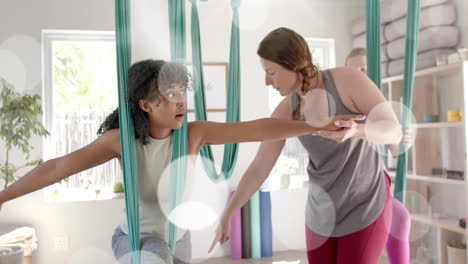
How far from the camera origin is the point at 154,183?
154 centimetres

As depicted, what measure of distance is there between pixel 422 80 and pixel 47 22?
10.4 ft

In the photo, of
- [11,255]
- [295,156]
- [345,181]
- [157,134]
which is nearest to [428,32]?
[295,156]

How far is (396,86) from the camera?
12.9 feet

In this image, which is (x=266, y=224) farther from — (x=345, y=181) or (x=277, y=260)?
(x=345, y=181)

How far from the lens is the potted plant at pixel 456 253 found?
306 cm

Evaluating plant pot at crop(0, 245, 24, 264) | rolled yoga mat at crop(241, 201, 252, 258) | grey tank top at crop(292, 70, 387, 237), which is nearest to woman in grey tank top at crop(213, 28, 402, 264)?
grey tank top at crop(292, 70, 387, 237)

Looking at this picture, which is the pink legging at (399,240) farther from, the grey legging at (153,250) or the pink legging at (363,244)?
the grey legging at (153,250)

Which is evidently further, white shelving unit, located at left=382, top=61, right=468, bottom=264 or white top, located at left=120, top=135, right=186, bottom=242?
white shelving unit, located at left=382, top=61, right=468, bottom=264

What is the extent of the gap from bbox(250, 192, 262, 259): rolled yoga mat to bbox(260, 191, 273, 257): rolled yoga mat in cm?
5

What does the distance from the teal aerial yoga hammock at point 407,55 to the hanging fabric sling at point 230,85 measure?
0.64 metres

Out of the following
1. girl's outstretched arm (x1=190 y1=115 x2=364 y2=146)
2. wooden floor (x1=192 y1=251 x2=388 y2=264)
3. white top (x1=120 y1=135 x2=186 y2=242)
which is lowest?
wooden floor (x1=192 y1=251 x2=388 y2=264)

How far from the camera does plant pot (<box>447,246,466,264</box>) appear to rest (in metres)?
3.06

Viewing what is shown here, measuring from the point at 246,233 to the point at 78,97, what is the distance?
1.93m

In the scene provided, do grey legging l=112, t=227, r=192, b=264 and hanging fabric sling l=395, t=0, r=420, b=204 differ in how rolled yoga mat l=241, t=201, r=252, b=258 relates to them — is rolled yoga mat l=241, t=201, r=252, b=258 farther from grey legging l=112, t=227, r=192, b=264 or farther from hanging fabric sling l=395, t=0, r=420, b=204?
grey legging l=112, t=227, r=192, b=264
